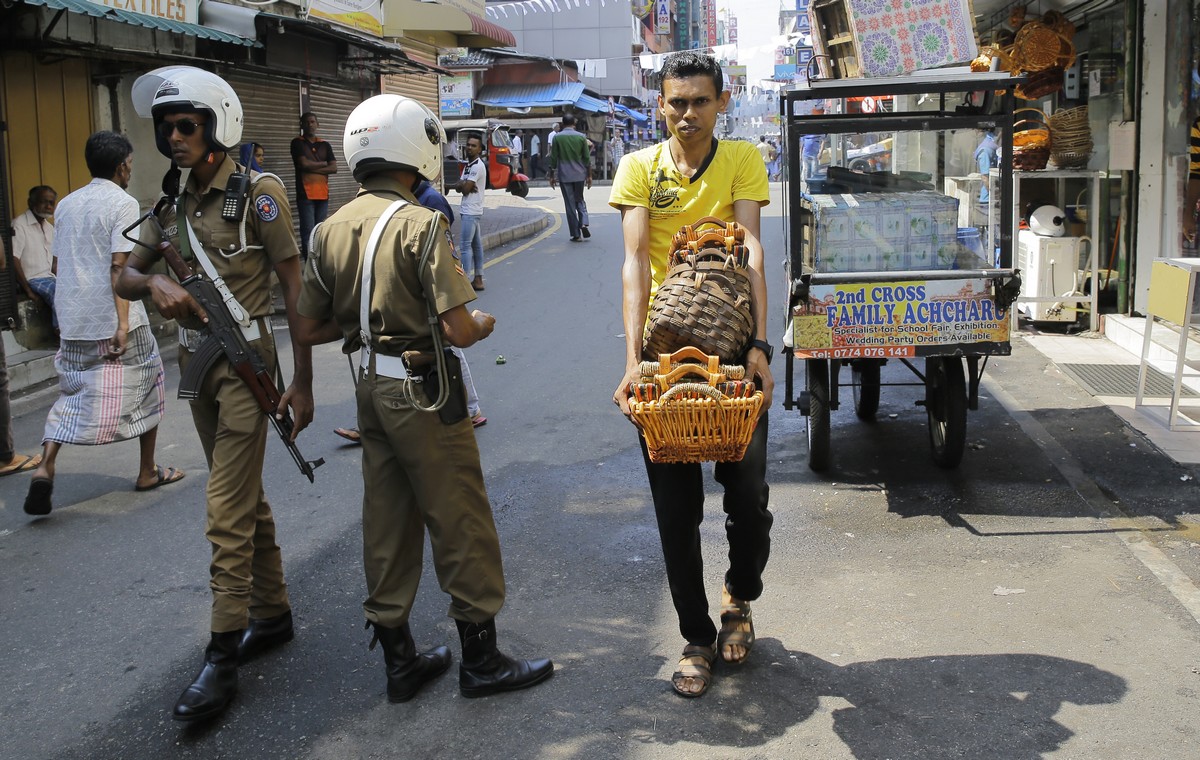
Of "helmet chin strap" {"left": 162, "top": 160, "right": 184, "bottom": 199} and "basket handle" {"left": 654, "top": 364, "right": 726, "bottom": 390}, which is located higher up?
"helmet chin strap" {"left": 162, "top": 160, "right": 184, "bottom": 199}

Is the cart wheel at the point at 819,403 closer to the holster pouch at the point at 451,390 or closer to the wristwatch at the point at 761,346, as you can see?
the wristwatch at the point at 761,346

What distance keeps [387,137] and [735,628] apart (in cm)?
200

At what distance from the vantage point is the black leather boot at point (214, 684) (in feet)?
12.0

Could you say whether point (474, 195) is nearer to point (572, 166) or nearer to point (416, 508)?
point (572, 166)

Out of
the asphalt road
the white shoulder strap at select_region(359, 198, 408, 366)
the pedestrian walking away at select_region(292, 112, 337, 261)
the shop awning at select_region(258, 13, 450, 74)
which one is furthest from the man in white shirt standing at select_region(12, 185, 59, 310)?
the white shoulder strap at select_region(359, 198, 408, 366)

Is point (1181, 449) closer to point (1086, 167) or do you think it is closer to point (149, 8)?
point (1086, 167)

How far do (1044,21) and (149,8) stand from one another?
8.33 metres

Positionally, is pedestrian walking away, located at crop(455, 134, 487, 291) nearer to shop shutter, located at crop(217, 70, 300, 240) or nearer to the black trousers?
shop shutter, located at crop(217, 70, 300, 240)

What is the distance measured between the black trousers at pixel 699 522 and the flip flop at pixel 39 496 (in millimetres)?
3739

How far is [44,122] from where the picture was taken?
416 inches

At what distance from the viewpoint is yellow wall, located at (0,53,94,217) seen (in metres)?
10.1

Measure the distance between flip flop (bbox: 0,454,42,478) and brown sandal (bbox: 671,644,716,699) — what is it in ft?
15.2

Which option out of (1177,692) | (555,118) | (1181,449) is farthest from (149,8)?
(555,118)

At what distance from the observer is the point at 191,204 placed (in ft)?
13.2
